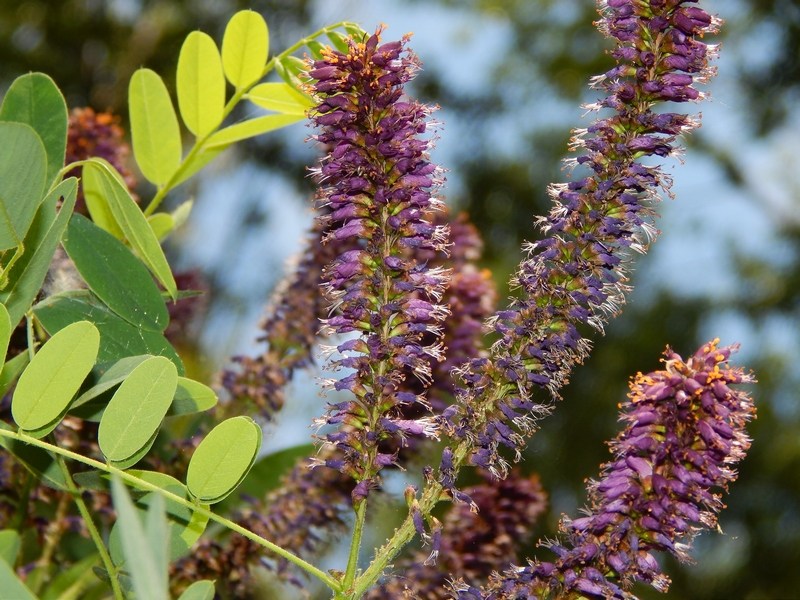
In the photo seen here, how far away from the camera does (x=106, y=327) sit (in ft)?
1.50

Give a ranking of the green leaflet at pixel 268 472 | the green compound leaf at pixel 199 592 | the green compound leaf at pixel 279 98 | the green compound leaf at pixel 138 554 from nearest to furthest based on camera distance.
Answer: the green compound leaf at pixel 138 554 → the green compound leaf at pixel 199 592 → the green compound leaf at pixel 279 98 → the green leaflet at pixel 268 472

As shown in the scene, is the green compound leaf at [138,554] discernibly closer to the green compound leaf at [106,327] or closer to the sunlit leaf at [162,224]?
the green compound leaf at [106,327]

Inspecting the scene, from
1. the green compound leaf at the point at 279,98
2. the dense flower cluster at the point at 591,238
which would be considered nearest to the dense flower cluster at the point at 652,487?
the dense flower cluster at the point at 591,238

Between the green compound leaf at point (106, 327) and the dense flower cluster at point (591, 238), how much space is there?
0.14 metres

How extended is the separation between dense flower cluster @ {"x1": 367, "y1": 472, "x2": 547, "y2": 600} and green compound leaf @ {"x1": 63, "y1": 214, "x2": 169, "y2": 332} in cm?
19

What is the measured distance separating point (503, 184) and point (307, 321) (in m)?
2.55

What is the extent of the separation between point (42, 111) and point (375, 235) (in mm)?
196

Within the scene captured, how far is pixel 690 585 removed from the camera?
2381 mm

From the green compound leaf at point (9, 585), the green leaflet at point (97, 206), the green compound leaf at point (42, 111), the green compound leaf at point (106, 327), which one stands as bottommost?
the green compound leaf at point (9, 585)

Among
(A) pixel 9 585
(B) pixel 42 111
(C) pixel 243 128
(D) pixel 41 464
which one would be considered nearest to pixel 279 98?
(C) pixel 243 128

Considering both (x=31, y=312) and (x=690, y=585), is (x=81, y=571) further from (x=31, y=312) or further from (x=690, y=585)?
(x=690, y=585)

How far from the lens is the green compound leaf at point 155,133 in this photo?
0.60m

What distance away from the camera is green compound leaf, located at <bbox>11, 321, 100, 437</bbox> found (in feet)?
1.24

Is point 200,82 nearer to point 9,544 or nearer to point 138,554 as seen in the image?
point 9,544
